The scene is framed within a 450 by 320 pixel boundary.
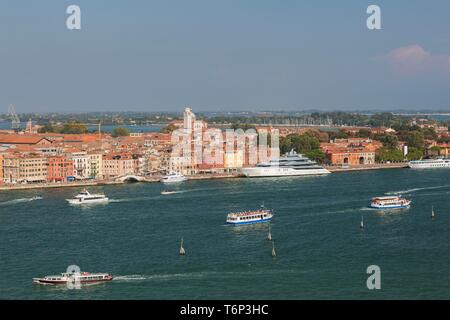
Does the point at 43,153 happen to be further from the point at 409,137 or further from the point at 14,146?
the point at 409,137

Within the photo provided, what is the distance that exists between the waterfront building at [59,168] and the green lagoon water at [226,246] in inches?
139

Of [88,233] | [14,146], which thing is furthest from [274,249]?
[14,146]

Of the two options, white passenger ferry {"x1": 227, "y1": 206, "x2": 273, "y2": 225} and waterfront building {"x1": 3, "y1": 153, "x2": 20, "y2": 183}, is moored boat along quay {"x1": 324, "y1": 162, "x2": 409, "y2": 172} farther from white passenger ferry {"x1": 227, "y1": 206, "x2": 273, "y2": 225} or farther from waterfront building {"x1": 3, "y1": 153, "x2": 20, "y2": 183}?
white passenger ferry {"x1": 227, "y1": 206, "x2": 273, "y2": 225}

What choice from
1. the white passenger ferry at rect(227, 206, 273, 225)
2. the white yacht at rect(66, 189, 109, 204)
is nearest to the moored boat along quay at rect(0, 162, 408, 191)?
the white yacht at rect(66, 189, 109, 204)

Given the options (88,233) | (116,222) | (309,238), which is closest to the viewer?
(309,238)

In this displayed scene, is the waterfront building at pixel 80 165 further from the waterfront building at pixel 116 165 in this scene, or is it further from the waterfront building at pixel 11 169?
the waterfront building at pixel 11 169

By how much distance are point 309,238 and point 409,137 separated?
55.2 ft

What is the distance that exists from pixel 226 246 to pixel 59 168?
973 cm

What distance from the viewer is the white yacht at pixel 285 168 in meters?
17.4

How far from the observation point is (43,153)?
17.8 meters

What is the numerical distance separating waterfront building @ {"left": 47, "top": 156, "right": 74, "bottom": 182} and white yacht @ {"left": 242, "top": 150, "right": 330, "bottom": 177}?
4078 mm

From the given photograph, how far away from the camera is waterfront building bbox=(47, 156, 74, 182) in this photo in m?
16.5

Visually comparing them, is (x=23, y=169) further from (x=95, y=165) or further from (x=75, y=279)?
(x=75, y=279)

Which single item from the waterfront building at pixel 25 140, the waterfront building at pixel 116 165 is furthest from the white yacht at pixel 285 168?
the waterfront building at pixel 25 140
